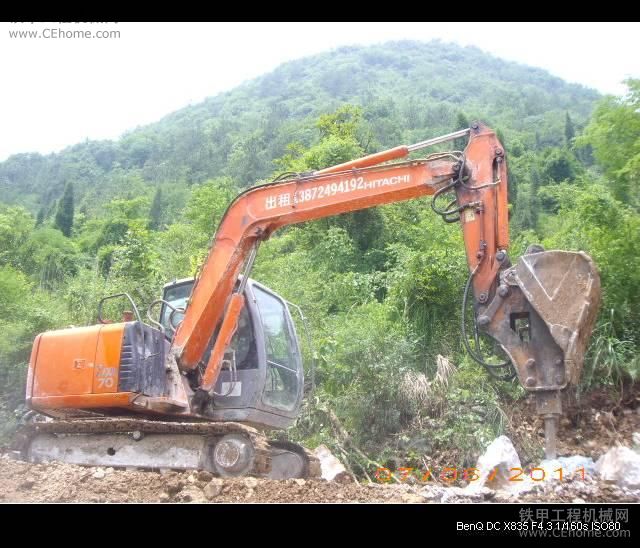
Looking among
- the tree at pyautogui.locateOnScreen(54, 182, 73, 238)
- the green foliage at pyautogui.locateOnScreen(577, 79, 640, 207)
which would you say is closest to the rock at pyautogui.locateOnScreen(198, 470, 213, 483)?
the green foliage at pyautogui.locateOnScreen(577, 79, 640, 207)

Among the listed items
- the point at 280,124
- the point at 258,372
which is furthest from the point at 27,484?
the point at 280,124

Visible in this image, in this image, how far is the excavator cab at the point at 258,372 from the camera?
762 centimetres

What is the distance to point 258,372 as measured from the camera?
7.57 m

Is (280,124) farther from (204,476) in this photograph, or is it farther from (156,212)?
(204,476)

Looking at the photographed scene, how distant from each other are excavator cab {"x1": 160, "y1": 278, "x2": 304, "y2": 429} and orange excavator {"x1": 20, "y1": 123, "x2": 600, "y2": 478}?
0.04 ft

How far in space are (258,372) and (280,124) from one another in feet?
191

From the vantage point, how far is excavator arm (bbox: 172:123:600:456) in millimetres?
5535

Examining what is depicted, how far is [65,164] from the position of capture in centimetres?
7419

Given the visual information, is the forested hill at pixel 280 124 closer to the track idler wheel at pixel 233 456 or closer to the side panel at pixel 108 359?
the side panel at pixel 108 359

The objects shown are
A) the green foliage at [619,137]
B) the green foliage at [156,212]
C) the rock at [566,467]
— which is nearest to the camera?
the rock at [566,467]

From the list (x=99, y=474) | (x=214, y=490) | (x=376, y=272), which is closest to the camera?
(x=214, y=490)

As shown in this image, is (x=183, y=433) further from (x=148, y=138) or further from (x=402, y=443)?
(x=148, y=138)

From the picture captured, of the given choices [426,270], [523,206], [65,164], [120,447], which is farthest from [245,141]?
[120,447]

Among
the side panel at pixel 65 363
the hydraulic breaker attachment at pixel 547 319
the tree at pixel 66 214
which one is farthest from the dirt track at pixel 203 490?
the tree at pixel 66 214
